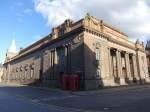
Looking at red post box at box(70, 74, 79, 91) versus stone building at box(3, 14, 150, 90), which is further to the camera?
stone building at box(3, 14, 150, 90)

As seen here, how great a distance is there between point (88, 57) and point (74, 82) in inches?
200

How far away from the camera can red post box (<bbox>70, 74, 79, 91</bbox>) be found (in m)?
27.5

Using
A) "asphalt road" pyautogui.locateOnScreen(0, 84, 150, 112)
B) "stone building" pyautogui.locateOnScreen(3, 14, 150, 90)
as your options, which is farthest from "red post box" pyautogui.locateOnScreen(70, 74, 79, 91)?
→ "asphalt road" pyautogui.locateOnScreen(0, 84, 150, 112)

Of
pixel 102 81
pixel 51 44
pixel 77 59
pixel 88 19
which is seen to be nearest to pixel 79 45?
pixel 77 59

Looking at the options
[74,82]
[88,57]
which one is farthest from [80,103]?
[88,57]

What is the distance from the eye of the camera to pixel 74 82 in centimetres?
2775

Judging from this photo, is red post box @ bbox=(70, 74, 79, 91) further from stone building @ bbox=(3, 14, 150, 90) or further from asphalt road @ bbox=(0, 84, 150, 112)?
asphalt road @ bbox=(0, 84, 150, 112)

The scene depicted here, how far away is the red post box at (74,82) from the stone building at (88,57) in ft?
3.62

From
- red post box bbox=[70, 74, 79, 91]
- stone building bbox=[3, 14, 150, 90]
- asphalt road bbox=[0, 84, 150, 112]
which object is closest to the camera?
asphalt road bbox=[0, 84, 150, 112]

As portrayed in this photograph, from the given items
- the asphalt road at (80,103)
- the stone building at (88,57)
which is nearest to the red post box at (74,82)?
the stone building at (88,57)

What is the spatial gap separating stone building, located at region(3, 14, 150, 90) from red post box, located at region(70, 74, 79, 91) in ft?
3.62

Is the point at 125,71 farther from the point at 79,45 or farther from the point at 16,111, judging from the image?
the point at 16,111

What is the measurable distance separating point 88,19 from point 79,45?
17.0ft

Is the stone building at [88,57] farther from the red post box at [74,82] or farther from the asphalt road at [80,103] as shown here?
the asphalt road at [80,103]
